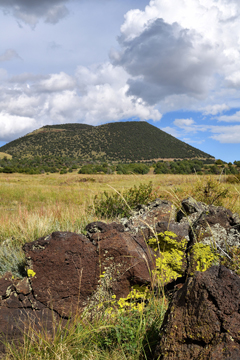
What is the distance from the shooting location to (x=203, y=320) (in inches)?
69.5

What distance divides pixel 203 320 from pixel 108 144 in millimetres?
130090

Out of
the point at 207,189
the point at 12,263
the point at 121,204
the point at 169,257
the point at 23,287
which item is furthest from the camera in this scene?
the point at 207,189

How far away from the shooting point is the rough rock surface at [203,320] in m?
1.72

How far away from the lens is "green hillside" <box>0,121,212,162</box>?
120375 mm

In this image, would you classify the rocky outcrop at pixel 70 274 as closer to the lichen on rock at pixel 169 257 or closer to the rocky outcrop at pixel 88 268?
the rocky outcrop at pixel 88 268

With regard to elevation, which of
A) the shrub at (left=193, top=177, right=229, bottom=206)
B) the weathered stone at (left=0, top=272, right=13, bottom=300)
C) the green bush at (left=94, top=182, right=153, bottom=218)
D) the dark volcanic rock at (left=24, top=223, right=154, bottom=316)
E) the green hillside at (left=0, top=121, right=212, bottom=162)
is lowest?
the weathered stone at (left=0, top=272, right=13, bottom=300)

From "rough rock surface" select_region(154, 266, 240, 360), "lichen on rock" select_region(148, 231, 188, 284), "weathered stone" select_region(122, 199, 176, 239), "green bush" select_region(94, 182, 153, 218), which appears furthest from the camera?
"green bush" select_region(94, 182, 153, 218)

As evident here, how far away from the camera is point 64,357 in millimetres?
2145

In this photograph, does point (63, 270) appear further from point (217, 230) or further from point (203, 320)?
point (217, 230)

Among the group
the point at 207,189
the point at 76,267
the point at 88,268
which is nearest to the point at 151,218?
the point at 88,268

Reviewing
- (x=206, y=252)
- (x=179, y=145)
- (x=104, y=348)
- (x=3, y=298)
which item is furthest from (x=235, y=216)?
(x=179, y=145)

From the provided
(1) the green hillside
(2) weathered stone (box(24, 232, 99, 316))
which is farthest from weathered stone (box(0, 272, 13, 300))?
(1) the green hillside

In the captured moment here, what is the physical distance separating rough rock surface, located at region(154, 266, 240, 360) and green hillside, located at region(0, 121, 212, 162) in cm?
11278

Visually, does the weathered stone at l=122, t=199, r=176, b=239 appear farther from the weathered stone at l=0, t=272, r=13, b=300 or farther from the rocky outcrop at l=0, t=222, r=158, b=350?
the weathered stone at l=0, t=272, r=13, b=300
